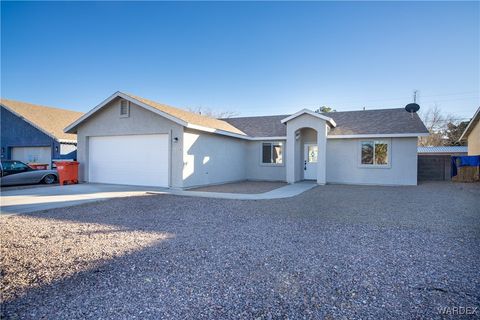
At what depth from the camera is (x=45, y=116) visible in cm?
2158

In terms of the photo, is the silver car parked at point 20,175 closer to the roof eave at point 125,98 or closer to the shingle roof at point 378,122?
the roof eave at point 125,98

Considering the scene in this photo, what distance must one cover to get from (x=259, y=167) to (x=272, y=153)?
123 centimetres

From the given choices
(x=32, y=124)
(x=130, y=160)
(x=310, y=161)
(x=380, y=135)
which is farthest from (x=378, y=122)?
(x=32, y=124)

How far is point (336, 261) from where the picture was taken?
415cm

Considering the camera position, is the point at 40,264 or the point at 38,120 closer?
the point at 40,264

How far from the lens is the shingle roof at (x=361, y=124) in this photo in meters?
15.2

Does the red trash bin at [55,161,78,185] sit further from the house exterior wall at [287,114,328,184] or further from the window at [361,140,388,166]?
the window at [361,140,388,166]

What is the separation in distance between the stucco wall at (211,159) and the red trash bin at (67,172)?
6.34 meters

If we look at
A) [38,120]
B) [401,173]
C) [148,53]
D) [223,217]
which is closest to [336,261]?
[223,217]

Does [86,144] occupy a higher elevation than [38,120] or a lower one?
lower

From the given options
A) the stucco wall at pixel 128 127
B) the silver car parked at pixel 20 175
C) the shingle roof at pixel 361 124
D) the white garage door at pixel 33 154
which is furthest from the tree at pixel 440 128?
the white garage door at pixel 33 154

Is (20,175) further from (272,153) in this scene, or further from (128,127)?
(272,153)

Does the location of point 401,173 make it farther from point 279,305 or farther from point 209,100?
point 209,100

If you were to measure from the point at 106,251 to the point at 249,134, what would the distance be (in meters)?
14.3
